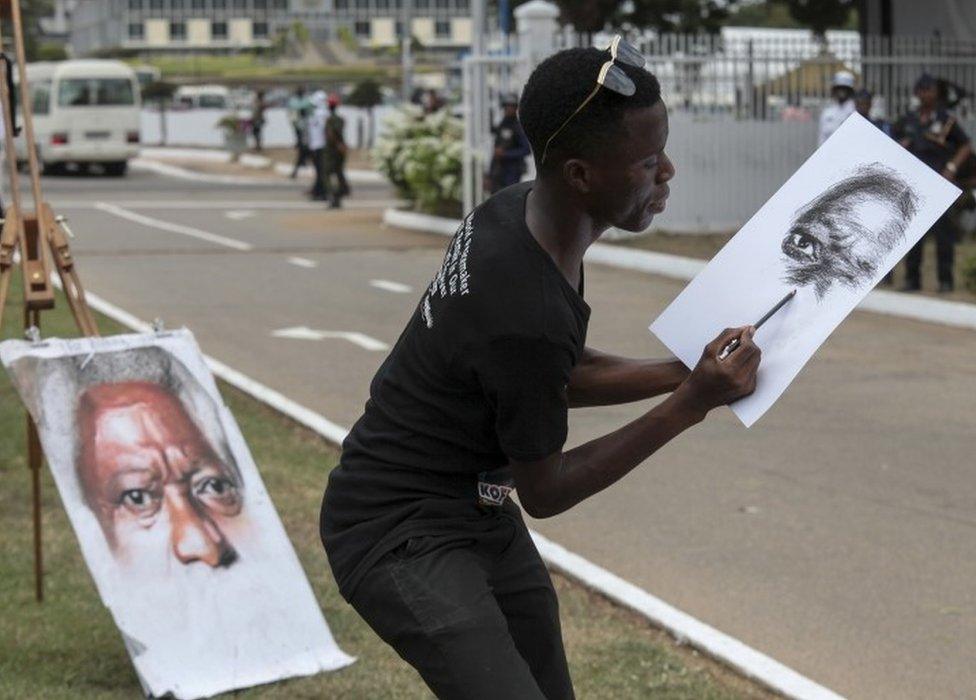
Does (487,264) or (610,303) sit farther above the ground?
(487,264)

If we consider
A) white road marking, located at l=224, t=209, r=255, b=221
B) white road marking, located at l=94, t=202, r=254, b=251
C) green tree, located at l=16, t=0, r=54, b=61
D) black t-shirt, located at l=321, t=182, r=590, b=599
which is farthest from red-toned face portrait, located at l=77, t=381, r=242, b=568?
green tree, located at l=16, t=0, r=54, b=61

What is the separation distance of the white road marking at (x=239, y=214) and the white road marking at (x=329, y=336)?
1251cm

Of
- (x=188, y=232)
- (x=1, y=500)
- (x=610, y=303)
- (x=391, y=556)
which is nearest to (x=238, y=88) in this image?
(x=188, y=232)

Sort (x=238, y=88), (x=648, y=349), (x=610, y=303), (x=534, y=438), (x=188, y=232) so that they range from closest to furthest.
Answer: (x=534, y=438) < (x=648, y=349) < (x=610, y=303) < (x=188, y=232) < (x=238, y=88)

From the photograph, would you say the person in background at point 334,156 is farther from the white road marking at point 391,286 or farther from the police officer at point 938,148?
the police officer at point 938,148

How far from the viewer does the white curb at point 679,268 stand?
564 inches

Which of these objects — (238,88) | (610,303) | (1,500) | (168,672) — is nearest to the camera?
(168,672)

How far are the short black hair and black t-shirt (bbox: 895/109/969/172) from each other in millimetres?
12476

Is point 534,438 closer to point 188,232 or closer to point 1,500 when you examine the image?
point 1,500

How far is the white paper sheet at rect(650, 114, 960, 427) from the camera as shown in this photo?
3.25 meters

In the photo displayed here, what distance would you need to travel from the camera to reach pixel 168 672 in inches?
211

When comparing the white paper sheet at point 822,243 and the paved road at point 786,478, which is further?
the paved road at point 786,478

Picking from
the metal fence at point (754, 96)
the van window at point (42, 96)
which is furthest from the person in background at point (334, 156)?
the van window at point (42, 96)

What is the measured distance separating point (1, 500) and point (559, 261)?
214 inches
